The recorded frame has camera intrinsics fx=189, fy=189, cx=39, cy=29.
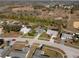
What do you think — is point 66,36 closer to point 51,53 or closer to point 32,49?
point 51,53

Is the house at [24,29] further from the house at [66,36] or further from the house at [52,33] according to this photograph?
the house at [66,36]

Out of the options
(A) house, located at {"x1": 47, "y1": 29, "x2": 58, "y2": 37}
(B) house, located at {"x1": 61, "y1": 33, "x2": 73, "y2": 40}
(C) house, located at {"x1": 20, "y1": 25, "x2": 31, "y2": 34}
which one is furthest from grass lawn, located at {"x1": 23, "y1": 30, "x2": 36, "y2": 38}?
(B) house, located at {"x1": 61, "y1": 33, "x2": 73, "y2": 40}

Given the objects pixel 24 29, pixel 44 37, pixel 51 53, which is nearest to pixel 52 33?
pixel 44 37

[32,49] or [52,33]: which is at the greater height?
[52,33]

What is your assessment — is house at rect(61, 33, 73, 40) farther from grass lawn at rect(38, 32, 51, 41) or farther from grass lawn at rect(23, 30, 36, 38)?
grass lawn at rect(23, 30, 36, 38)

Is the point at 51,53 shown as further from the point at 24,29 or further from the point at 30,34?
the point at 24,29

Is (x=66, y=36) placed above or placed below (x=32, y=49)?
above

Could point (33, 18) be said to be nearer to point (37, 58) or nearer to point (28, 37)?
point (28, 37)

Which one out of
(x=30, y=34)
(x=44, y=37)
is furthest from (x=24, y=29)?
(x=44, y=37)

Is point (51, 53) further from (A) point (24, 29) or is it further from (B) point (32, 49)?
(A) point (24, 29)

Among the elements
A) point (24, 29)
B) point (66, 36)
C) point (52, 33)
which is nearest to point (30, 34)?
point (24, 29)

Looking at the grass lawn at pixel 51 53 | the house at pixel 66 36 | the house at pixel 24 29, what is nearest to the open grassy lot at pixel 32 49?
the grass lawn at pixel 51 53
